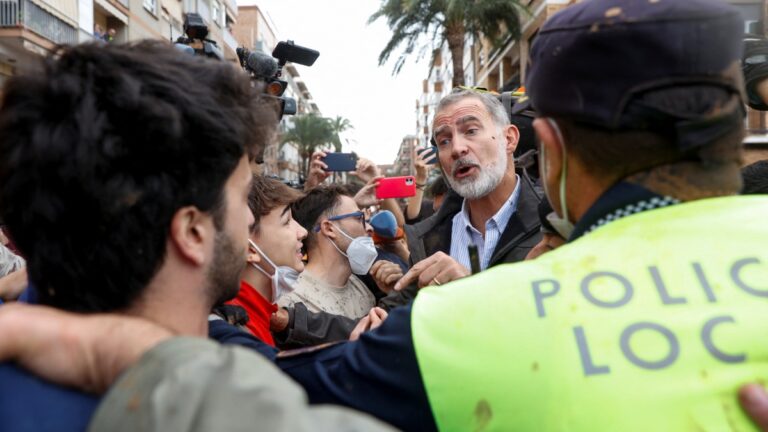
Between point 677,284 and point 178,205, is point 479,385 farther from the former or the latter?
point 178,205

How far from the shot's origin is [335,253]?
4.08 metres

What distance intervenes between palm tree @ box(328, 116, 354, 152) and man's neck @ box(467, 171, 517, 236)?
4857 centimetres

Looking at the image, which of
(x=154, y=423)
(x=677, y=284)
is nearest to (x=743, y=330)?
(x=677, y=284)

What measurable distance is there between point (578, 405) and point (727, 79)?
27.9 inches

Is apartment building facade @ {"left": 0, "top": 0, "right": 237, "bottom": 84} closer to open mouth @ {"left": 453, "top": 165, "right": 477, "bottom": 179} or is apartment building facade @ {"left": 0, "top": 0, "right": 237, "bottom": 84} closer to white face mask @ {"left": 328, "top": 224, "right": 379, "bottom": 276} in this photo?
white face mask @ {"left": 328, "top": 224, "right": 379, "bottom": 276}

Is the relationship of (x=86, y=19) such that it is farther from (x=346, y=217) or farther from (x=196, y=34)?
(x=346, y=217)

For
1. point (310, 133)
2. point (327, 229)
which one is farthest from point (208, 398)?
A: point (310, 133)

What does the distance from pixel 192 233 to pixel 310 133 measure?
160 ft

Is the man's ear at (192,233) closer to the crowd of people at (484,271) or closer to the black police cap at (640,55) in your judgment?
the crowd of people at (484,271)

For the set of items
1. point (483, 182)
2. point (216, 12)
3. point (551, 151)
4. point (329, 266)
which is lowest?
point (329, 266)

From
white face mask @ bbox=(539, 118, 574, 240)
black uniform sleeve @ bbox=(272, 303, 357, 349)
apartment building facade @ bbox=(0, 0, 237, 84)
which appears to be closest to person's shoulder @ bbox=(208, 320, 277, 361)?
white face mask @ bbox=(539, 118, 574, 240)

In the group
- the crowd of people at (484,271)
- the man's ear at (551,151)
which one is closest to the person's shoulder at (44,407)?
the crowd of people at (484,271)

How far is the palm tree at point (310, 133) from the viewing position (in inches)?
1935

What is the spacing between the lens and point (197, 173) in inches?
51.0
